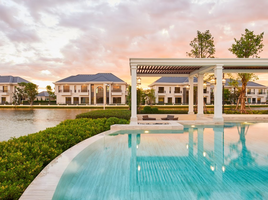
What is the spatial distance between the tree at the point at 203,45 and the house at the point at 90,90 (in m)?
25.1

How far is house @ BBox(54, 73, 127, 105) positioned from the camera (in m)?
46.2

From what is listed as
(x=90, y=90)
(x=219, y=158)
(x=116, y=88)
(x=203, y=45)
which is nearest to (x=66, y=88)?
(x=90, y=90)

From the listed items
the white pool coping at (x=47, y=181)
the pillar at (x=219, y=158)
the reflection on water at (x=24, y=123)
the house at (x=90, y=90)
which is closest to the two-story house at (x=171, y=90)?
the house at (x=90, y=90)

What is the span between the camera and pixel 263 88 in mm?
57219

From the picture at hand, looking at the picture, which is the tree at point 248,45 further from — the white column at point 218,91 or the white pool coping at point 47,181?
the white pool coping at point 47,181

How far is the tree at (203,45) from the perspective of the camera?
22875mm

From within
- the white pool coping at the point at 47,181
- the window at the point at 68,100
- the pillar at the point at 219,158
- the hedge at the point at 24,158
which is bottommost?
the pillar at the point at 219,158

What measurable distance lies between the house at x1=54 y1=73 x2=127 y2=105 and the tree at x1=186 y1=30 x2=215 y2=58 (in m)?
25.1

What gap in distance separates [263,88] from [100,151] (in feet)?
219

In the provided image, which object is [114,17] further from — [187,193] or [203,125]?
[187,193]

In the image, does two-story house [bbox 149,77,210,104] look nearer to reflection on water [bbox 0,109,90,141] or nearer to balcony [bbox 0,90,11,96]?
reflection on water [bbox 0,109,90,141]

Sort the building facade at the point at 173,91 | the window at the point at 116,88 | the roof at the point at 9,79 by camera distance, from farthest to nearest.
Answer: the roof at the point at 9,79 < the building facade at the point at 173,91 < the window at the point at 116,88

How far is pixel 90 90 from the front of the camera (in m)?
46.3

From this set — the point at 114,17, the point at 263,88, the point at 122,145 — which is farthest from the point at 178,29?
the point at 263,88
